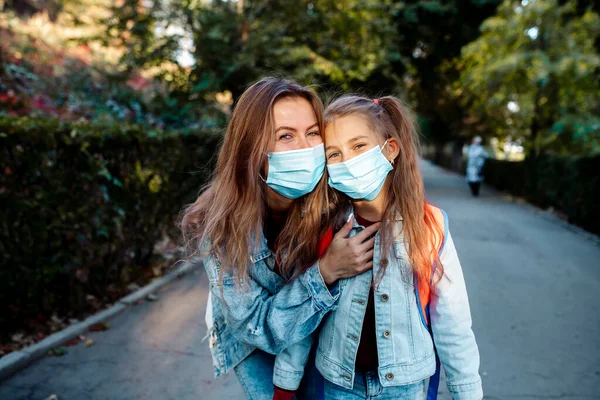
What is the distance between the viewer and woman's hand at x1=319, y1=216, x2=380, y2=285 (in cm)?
173

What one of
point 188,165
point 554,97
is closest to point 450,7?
point 554,97

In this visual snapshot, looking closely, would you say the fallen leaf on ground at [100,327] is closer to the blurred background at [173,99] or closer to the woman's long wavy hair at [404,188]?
the blurred background at [173,99]

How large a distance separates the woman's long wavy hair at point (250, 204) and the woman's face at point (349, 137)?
0.32 feet

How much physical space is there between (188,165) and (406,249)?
5.73 m

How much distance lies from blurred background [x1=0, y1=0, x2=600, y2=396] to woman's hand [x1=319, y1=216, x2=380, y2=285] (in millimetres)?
1021

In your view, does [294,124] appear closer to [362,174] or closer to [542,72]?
[362,174]

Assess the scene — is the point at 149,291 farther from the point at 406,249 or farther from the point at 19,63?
the point at 19,63

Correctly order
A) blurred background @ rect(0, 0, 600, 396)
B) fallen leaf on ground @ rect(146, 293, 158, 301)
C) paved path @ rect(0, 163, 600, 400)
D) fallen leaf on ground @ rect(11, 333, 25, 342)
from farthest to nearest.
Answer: fallen leaf on ground @ rect(146, 293, 158, 301)
blurred background @ rect(0, 0, 600, 396)
fallen leaf on ground @ rect(11, 333, 25, 342)
paved path @ rect(0, 163, 600, 400)

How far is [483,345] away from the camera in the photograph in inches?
170

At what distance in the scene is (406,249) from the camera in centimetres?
178

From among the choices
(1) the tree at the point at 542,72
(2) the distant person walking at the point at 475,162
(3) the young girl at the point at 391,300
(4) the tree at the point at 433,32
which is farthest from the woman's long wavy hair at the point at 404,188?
(2) the distant person walking at the point at 475,162

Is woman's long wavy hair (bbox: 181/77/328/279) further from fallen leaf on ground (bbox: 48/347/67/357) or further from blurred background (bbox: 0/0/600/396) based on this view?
fallen leaf on ground (bbox: 48/347/67/357)

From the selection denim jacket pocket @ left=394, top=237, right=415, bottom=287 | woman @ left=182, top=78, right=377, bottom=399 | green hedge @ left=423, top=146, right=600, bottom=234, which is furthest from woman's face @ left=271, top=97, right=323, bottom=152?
green hedge @ left=423, top=146, right=600, bottom=234

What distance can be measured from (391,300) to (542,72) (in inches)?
607
